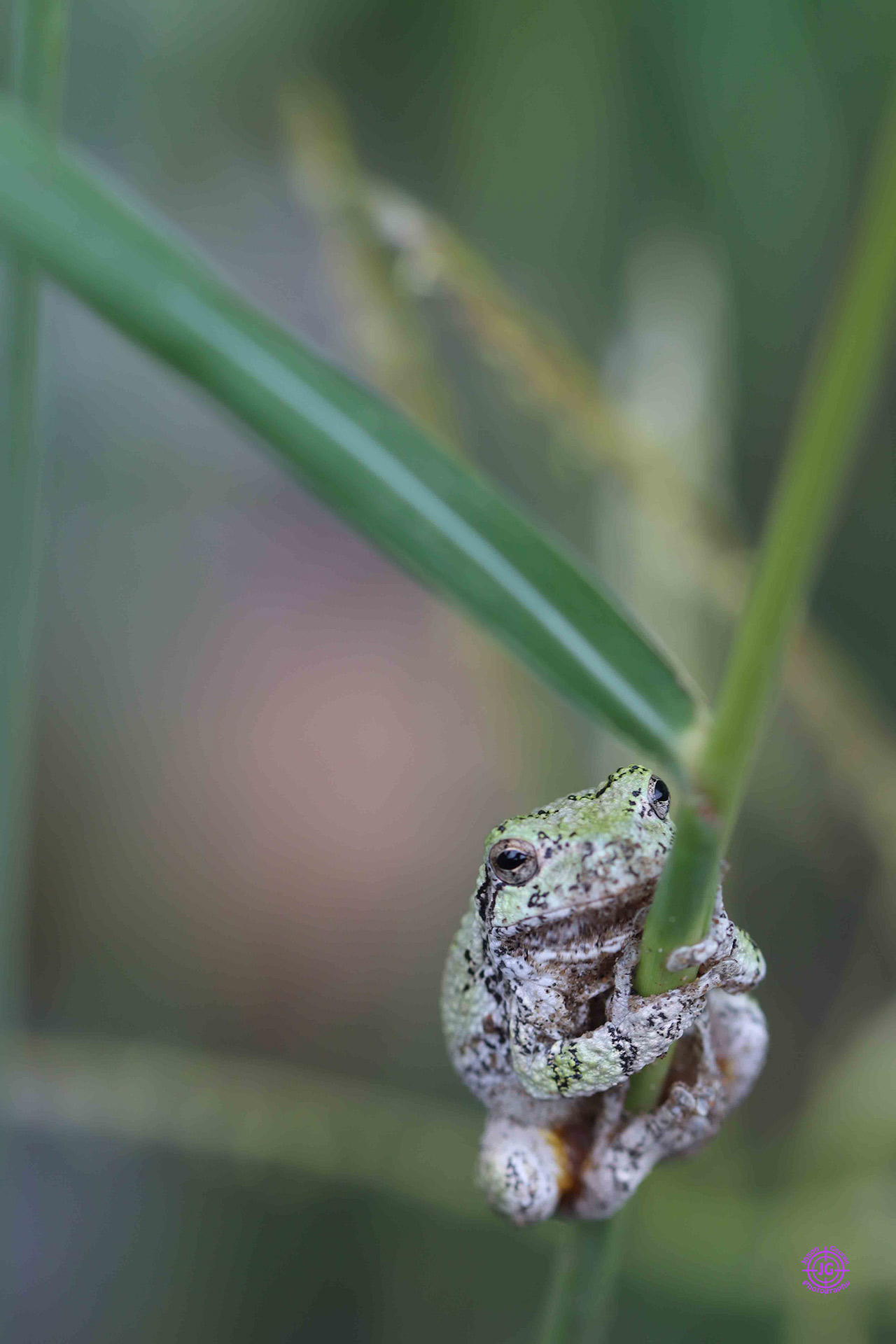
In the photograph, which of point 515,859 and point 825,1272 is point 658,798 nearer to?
point 515,859

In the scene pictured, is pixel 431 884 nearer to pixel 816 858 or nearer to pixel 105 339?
pixel 816 858

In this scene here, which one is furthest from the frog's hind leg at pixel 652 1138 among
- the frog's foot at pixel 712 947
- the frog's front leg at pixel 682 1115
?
the frog's foot at pixel 712 947

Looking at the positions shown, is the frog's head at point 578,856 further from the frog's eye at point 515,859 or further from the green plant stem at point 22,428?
the green plant stem at point 22,428

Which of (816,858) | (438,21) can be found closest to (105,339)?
(438,21)

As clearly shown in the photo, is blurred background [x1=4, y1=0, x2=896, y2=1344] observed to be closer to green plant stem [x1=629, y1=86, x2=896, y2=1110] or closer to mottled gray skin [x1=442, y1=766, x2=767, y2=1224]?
mottled gray skin [x1=442, y1=766, x2=767, y2=1224]

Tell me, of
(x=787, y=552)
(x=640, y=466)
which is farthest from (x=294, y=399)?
(x=640, y=466)

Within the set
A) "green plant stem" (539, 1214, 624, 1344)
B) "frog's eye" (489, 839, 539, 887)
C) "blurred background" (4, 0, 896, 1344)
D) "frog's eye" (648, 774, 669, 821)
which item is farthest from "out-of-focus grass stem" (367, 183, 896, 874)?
"green plant stem" (539, 1214, 624, 1344)
